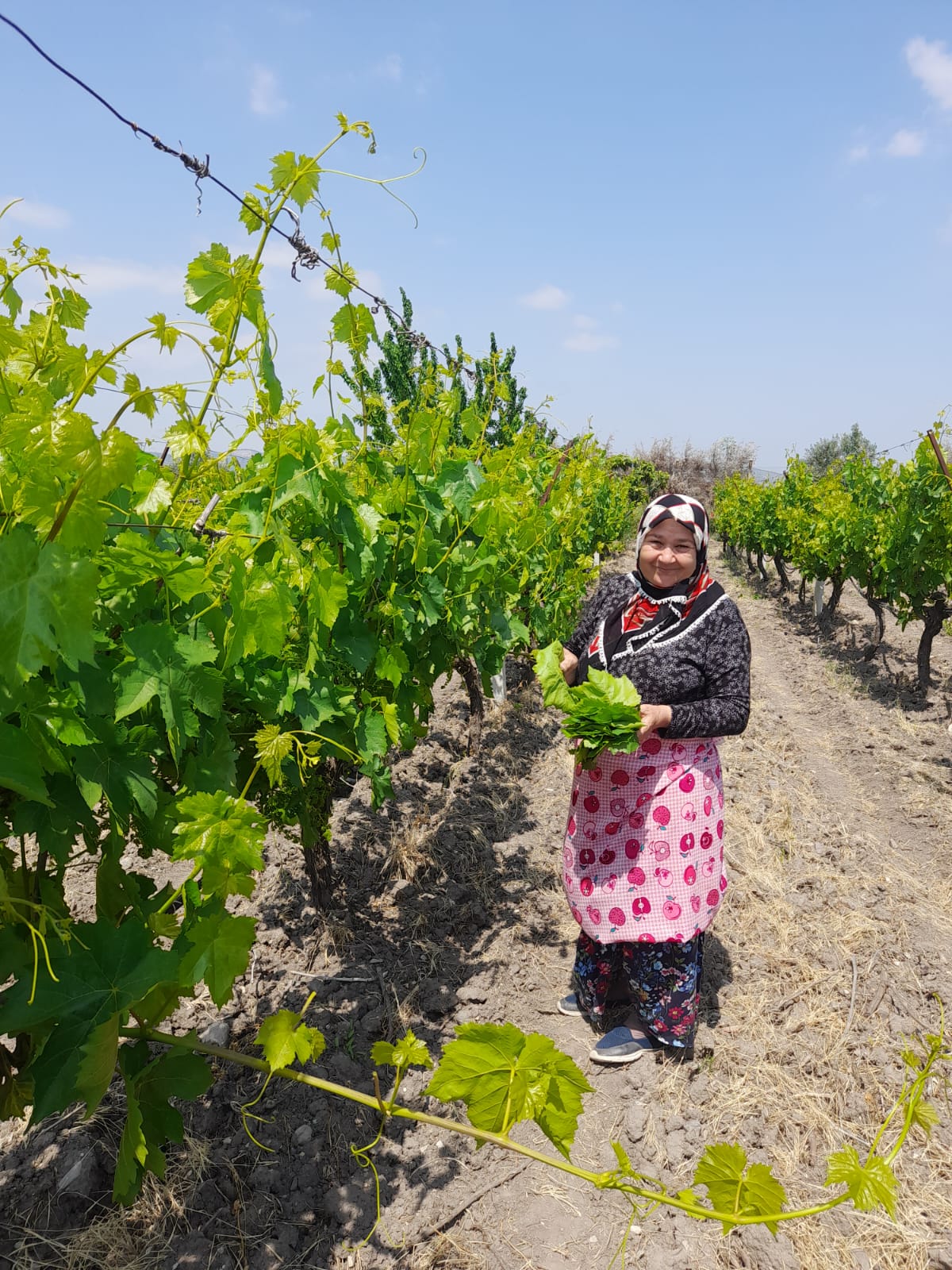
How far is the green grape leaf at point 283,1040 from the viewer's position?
47.9 inches

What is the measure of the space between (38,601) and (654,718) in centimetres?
161

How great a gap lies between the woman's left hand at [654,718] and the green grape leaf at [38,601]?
153 cm

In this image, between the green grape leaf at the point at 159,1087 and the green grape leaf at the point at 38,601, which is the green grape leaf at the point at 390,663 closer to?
the green grape leaf at the point at 159,1087

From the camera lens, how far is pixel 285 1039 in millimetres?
1243

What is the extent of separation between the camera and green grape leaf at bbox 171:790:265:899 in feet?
3.26

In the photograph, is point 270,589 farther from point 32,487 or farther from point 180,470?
point 32,487

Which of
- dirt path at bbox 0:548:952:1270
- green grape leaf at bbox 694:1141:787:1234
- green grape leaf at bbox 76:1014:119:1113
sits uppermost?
green grape leaf at bbox 694:1141:787:1234

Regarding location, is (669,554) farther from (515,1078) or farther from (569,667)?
(515,1078)

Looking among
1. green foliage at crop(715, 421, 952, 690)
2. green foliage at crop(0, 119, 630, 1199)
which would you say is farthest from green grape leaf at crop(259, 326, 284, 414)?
green foliage at crop(715, 421, 952, 690)

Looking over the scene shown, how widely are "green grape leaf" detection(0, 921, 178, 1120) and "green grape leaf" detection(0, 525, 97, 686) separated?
2.22ft

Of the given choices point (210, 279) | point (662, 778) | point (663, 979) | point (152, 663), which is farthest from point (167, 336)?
point (663, 979)

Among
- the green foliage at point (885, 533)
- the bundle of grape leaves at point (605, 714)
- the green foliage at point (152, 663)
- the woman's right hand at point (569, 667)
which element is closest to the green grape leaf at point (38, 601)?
the green foliage at point (152, 663)

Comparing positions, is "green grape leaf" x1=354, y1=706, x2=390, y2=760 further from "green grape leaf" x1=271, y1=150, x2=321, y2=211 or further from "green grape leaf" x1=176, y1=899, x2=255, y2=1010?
"green grape leaf" x1=271, y1=150, x2=321, y2=211

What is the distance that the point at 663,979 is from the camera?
228 cm
